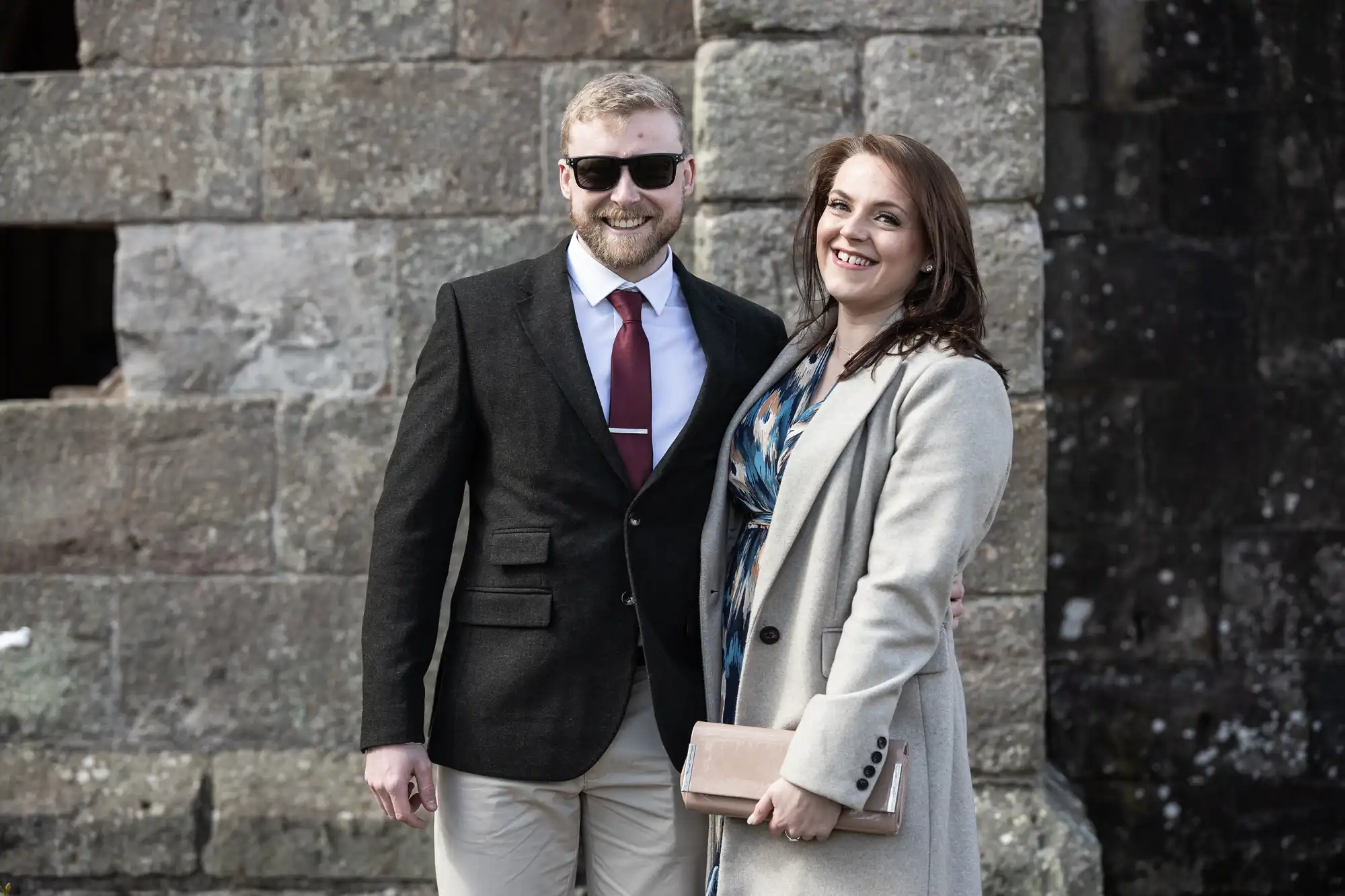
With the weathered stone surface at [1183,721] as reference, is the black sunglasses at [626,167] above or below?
above

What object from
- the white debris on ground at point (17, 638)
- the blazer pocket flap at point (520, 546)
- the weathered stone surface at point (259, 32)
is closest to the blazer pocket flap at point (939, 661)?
the blazer pocket flap at point (520, 546)

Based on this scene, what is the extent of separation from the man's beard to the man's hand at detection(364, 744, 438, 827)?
0.87 m

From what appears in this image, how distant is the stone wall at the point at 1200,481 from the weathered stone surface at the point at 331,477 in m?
1.80

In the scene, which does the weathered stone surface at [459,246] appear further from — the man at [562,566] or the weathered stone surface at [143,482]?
the man at [562,566]

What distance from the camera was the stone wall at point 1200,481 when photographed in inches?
145

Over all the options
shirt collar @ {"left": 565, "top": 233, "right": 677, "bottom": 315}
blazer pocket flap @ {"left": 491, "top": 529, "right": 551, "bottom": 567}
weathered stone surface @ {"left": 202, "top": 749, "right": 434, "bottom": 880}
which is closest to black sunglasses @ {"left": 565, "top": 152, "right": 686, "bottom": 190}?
shirt collar @ {"left": 565, "top": 233, "right": 677, "bottom": 315}

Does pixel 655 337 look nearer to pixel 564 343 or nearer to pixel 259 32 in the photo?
pixel 564 343

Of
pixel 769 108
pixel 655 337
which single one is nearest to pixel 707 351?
pixel 655 337

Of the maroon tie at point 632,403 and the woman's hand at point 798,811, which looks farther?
the maroon tie at point 632,403

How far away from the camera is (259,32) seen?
3525 millimetres

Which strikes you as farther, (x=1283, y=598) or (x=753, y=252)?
(x=1283, y=598)

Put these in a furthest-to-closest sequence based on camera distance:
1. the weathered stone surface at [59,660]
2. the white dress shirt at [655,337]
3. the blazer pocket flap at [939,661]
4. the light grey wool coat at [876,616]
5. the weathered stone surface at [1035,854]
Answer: the weathered stone surface at [59,660], the weathered stone surface at [1035,854], the white dress shirt at [655,337], the blazer pocket flap at [939,661], the light grey wool coat at [876,616]

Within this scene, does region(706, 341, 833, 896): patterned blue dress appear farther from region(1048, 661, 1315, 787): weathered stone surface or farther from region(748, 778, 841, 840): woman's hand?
region(1048, 661, 1315, 787): weathered stone surface

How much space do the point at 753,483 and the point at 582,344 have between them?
1.20 feet
